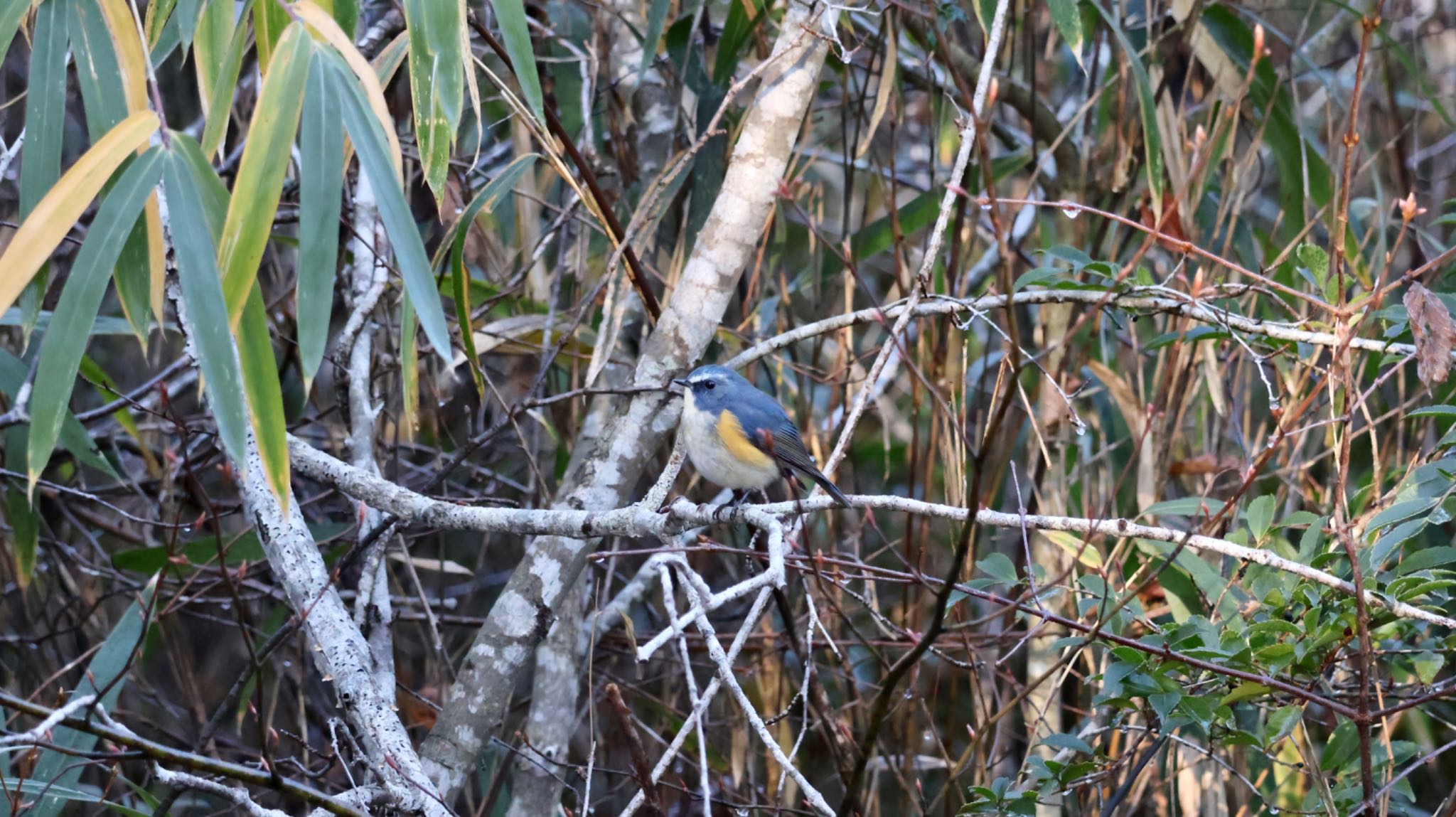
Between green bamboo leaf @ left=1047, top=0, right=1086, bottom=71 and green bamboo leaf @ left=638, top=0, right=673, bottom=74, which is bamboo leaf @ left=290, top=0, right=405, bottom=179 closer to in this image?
green bamboo leaf @ left=638, top=0, right=673, bottom=74

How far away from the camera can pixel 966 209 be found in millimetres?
3836

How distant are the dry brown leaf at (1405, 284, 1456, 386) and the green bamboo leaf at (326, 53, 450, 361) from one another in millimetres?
1671

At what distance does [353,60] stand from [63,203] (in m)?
0.49

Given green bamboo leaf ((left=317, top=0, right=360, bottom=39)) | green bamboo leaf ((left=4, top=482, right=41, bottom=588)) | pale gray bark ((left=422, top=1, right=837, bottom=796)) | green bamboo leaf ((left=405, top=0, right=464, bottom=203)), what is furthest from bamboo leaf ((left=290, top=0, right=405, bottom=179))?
green bamboo leaf ((left=4, top=482, right=41, bottom=588))

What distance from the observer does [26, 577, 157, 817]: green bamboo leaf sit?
2.59m

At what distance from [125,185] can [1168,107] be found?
2908 mm

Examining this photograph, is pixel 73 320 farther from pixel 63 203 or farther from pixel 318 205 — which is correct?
pixel 318 205

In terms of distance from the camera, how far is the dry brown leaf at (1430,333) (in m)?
1.95

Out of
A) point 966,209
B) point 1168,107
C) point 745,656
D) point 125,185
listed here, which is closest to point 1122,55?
point 1168,107

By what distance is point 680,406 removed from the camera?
3.13 meters

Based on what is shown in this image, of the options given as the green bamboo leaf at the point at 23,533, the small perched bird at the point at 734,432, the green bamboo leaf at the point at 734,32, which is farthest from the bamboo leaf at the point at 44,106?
the green bamboo leaf at the point at 734,32

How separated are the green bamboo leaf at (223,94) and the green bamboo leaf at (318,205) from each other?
0.37 metres

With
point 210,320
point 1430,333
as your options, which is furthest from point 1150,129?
point 210,320

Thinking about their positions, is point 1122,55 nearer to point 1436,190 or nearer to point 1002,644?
point 1002,644
